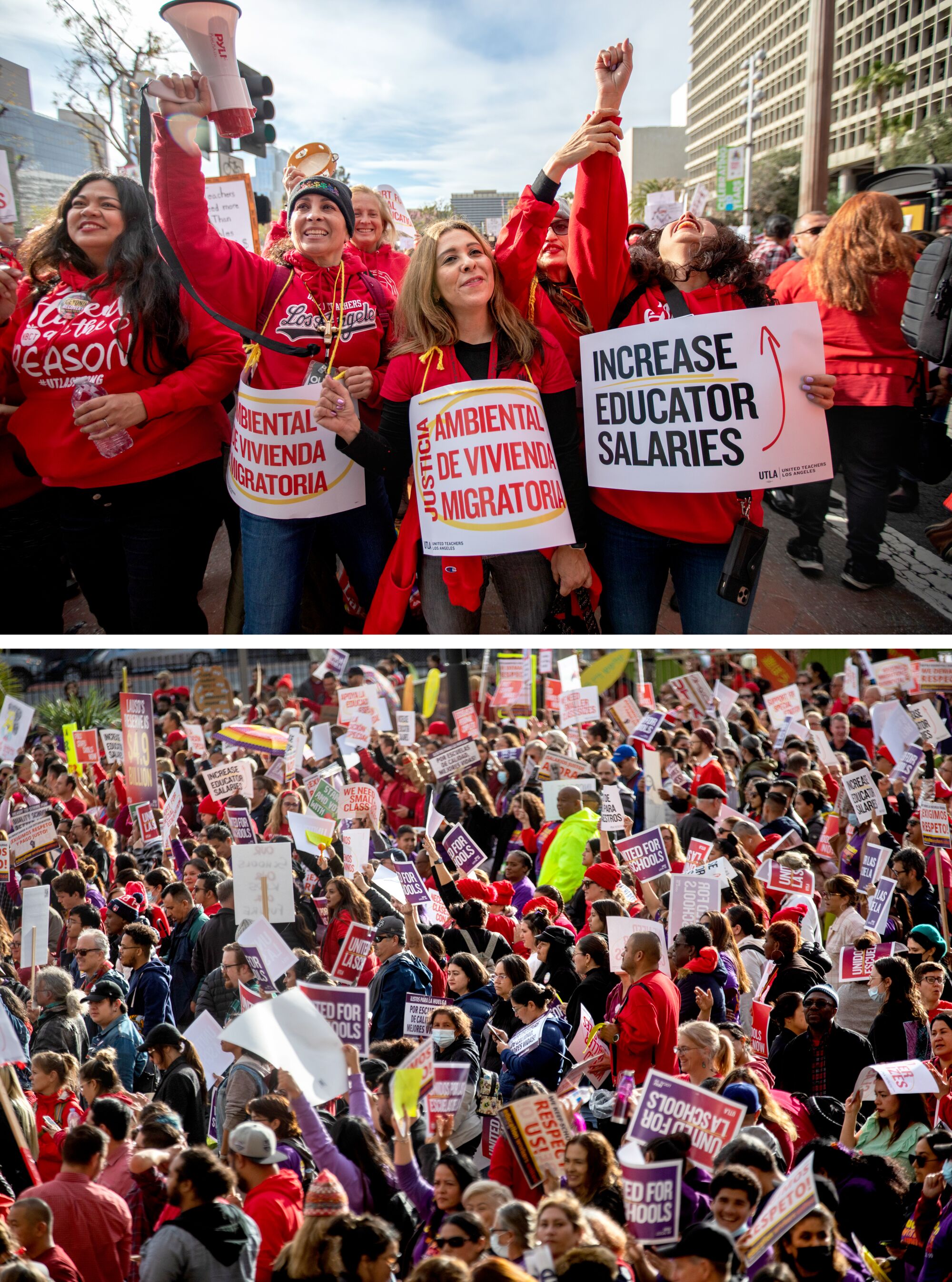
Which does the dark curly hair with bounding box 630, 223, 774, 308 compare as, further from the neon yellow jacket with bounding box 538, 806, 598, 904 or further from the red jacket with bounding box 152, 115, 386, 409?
the neon yellow jacket with bounding box 538, 806, 598, 904

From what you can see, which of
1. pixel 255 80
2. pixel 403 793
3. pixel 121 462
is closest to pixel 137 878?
pixel 403 793

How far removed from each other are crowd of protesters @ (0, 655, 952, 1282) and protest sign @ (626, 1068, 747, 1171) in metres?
0.05

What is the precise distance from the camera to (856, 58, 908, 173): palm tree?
14.3 feet

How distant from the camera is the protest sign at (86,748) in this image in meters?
9.72

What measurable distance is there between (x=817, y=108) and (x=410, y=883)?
12.4 ft

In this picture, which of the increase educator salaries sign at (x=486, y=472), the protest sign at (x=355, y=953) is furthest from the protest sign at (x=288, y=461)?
the protest sign at (x=355, y=953)

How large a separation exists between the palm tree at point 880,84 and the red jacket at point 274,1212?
416 cm

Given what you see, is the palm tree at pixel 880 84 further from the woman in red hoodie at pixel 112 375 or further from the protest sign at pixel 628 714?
the protest sign at pixel 628 714

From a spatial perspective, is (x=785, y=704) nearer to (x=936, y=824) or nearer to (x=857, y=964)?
(x=936, y=824)

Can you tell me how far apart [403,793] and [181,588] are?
4.07 meters

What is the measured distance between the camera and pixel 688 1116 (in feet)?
10.6

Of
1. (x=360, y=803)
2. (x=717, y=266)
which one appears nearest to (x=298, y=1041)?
(x=717, y=266)

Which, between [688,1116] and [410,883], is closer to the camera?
[688,1116]

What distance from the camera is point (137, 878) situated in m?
6.60
